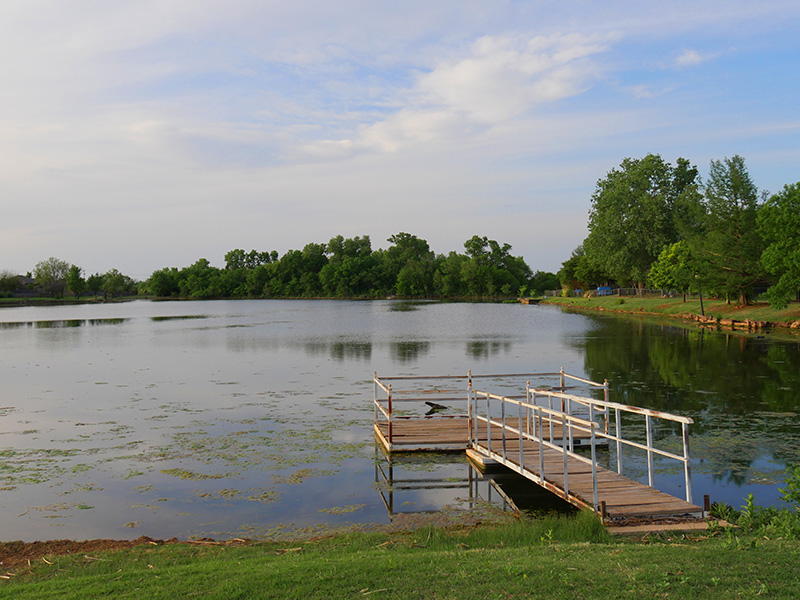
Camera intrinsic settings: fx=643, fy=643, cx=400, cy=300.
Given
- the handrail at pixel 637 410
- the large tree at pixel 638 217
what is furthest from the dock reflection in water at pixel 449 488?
the large tree at pixel 638 217

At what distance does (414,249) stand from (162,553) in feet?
616

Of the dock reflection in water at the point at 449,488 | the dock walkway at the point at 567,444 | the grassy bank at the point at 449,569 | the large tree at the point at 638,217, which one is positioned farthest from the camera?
the large tree at the point at 638,217

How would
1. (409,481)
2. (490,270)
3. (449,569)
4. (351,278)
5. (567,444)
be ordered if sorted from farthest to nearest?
(351,278)
(490,270)
(567,444)
(409,481)
(449,569)

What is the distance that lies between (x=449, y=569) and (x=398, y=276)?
165 m

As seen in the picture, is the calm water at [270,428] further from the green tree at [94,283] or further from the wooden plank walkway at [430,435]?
the green tree at [94,283]

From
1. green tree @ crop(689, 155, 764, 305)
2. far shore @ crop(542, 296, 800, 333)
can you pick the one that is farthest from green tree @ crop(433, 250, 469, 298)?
green tree @ crop(689, 155, 764, 305)

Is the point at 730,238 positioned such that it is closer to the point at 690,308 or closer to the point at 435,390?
the point at 690,308

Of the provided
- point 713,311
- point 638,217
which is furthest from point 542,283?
point 713,311

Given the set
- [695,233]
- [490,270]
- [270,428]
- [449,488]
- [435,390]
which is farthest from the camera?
[490,270]

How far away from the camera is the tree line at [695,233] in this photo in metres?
45.1

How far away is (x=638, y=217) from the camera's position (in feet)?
274

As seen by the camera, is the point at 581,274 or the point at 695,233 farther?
the point at 581,274

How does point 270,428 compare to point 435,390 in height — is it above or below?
below

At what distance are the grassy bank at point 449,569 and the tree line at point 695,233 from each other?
41549mm
